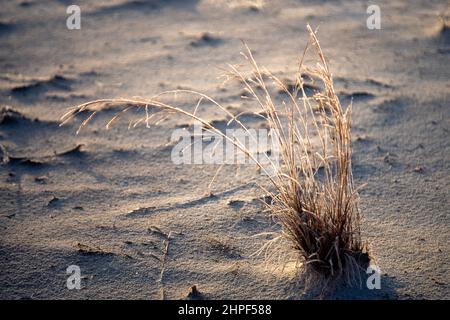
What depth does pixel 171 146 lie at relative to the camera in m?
2.74

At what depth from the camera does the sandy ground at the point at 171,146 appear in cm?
195

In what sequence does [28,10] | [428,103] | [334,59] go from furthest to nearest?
1. [28,10]
2. [334,59]
3. [428,103]

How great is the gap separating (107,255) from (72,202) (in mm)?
437

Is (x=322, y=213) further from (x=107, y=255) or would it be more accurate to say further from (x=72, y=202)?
(x=72, y=202)

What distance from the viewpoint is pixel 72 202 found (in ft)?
7.70

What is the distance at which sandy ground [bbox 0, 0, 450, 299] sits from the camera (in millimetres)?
1947

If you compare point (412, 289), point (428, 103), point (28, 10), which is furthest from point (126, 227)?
point (28, 10)

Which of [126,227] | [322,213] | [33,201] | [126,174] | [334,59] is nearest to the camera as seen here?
[322,213]

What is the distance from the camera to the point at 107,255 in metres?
2.03

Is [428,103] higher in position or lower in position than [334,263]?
higher
